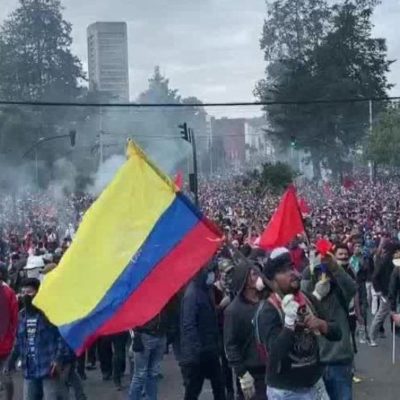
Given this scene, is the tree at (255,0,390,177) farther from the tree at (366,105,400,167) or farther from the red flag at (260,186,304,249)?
the red flag at (260,186,304,249)

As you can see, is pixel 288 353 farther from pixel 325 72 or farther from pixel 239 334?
pixel 325 72

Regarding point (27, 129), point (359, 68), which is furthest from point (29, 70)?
point (359, 68)

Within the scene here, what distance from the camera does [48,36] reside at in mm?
77312

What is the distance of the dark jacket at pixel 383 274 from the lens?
12.0m

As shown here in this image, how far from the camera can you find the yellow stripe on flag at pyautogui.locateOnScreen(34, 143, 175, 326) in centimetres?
587

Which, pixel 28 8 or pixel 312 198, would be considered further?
pixel 28 8

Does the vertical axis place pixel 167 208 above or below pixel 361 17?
below

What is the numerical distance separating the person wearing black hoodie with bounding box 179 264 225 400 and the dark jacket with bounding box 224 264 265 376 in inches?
31.3

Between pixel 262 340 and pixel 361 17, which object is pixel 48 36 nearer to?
pixel 361 17

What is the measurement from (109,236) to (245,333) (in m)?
1.48

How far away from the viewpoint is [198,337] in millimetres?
7715

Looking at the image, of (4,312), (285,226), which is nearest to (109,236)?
(4,312)

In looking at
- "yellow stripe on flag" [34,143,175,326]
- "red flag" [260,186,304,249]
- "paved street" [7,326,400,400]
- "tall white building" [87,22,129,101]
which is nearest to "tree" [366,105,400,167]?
"red flag" [260,186,304,249]

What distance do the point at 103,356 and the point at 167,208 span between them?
5.40 meters
